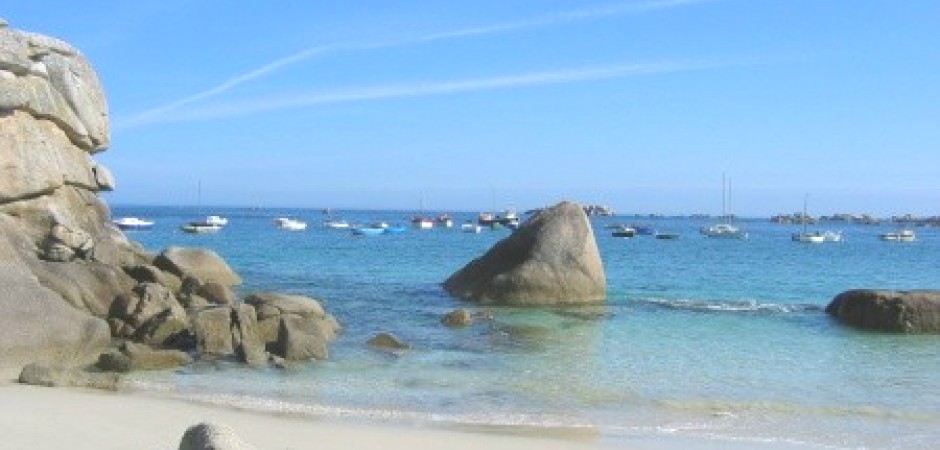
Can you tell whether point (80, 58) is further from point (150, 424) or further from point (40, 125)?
point (150, 424)

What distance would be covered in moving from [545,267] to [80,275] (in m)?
14.1

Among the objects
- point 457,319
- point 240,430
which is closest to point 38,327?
point 240,430

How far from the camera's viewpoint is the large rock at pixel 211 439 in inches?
334

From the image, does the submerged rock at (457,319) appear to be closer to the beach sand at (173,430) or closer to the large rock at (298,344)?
the large rock at (298,344)

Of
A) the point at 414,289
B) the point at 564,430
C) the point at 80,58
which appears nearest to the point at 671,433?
the point at 564,430

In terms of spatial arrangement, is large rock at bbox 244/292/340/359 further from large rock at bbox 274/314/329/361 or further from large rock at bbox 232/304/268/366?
large rock at bbox 232/304/268/366

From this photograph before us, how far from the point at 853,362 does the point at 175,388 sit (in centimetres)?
1298

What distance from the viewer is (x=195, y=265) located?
100 ft

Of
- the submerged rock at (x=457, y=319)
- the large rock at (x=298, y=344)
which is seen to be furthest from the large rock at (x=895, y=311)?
the large rock at (x=298, y=344)

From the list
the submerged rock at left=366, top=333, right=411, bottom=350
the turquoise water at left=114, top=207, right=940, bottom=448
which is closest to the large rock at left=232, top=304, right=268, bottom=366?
the turquoise water at left=114, top=207, right=940, bottom=448

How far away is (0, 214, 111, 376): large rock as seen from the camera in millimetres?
16078

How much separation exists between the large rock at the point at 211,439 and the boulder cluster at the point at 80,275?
7316 mm

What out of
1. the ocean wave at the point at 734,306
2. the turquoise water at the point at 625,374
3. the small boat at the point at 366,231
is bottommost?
the small boat at the point at 366,231

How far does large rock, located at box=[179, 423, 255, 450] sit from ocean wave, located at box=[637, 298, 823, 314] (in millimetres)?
23593
